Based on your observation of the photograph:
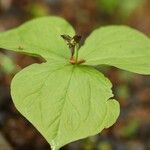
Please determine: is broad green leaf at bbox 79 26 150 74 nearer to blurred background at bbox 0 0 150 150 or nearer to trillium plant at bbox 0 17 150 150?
trillium plant at bbox 0 17 150 150

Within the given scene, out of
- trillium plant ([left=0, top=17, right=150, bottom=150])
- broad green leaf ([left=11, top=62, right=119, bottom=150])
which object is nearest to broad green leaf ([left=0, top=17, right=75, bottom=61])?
trillium plant ([left=0, top=17, right=150, bottom=150])

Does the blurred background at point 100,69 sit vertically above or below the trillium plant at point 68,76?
below

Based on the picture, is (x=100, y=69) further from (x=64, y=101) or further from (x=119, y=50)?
(x=64, y=101)

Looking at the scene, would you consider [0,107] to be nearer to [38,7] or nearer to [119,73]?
[119,73]

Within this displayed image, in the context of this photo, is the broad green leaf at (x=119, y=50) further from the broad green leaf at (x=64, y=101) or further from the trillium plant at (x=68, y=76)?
the broad green leaf at (x=64, y=101)

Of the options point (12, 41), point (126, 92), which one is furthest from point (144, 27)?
point (12, 41)

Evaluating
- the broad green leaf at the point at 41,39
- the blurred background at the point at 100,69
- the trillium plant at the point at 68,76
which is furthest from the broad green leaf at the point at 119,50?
the blurred background at the point at 100,69
